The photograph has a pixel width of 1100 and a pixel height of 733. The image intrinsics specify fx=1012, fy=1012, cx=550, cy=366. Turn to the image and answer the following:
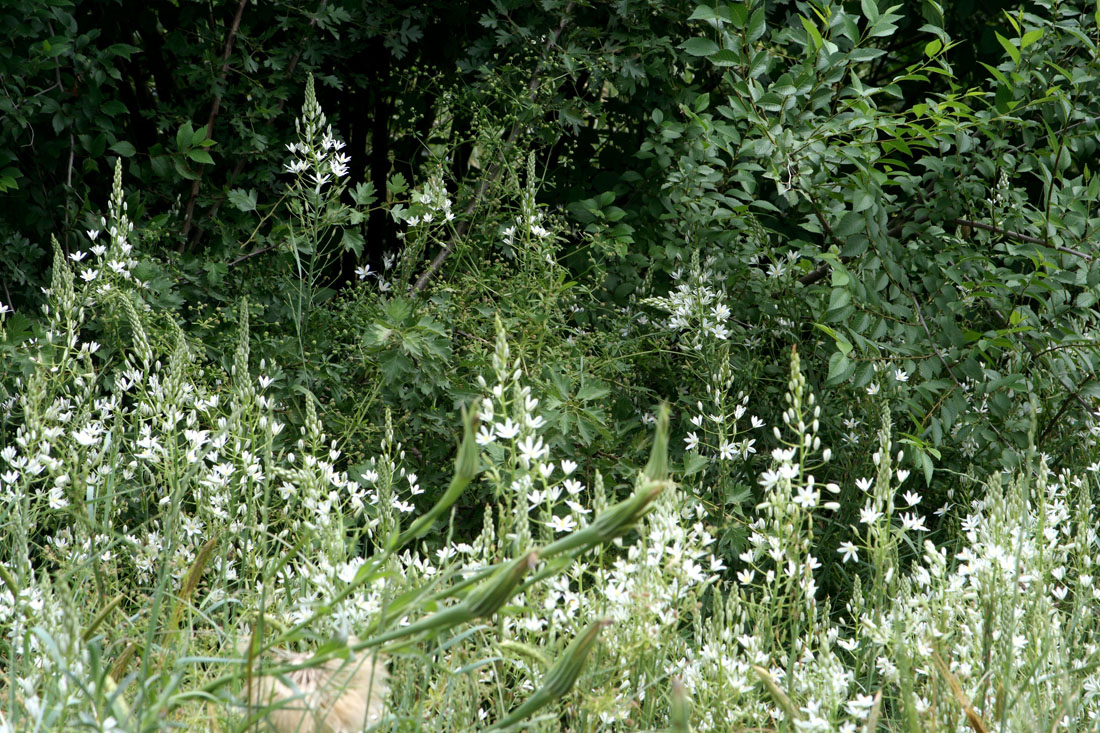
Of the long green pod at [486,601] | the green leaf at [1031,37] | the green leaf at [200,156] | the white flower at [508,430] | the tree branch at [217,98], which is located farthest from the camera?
the tree branch at [217,98]

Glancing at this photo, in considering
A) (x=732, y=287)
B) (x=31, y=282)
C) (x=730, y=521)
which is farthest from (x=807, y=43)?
(x=31, y=282)

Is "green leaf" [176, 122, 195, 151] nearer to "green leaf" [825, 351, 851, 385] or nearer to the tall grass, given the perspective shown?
the tall grass

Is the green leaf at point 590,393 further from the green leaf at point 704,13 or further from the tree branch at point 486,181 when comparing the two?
the green leaf at point 704,13

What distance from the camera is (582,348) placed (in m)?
3.33

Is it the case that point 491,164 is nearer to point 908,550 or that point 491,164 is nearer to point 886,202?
point 886,202

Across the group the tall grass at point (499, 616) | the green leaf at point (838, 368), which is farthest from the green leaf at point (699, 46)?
the tall grass at point (499, 616)

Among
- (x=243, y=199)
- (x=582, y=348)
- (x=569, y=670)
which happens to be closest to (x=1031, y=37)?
(x=582, y=348)

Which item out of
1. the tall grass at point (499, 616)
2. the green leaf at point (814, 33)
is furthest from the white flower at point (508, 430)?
the green leaf at point (814, 33)

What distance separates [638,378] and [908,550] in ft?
3.62

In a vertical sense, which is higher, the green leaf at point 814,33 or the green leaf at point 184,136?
the green leaf at point 814,33

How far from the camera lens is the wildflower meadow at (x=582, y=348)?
1.98m

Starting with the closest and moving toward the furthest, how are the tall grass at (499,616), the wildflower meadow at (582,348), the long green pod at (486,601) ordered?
1. the long green pod at (486,601)
2. the tall grass at (499,616)
3. the wildflower meadow at (582,348)

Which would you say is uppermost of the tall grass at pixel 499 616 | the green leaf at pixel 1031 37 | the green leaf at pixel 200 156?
the green leaf at pixel 1031 37

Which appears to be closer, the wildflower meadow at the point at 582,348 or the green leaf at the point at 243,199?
the wildflower meadow at the point at 582,348
